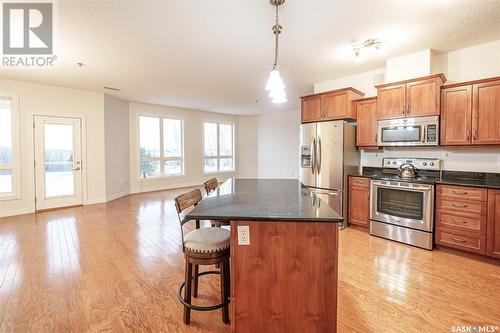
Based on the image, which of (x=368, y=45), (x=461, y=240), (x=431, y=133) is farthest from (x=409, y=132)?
(x=461, y=240)

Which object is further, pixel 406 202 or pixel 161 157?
pixel 161 157

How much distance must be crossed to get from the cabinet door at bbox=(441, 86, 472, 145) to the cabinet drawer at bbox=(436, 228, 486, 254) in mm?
1145

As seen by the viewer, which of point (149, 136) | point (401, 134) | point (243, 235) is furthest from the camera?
point (149, 136)

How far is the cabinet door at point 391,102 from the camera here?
352 cm

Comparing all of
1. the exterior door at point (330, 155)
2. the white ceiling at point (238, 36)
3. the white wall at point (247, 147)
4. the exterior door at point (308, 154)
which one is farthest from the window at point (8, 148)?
the white wall at point (247, 147)

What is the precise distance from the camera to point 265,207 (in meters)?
1.75

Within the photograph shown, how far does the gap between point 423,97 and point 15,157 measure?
7332 mm

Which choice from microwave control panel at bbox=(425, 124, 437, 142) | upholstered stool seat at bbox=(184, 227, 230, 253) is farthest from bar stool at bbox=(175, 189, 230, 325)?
microwave control panel at bbox=(425, 124, 437, 142)

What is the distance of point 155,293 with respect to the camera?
2.23 m

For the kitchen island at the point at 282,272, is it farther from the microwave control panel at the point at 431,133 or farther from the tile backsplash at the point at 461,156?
the tile backsplash at the point at 461,156

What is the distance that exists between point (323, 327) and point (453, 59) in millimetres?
4016

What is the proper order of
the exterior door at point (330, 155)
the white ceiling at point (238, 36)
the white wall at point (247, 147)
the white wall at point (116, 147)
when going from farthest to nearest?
the white wall at point (247, 147), the white wall at point (116, 147), the exterior door at point (330, 155), the white ceiling at point (238, 36)

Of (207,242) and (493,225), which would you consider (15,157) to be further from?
(493,225)

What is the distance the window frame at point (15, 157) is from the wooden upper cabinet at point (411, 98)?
676 centimetres
